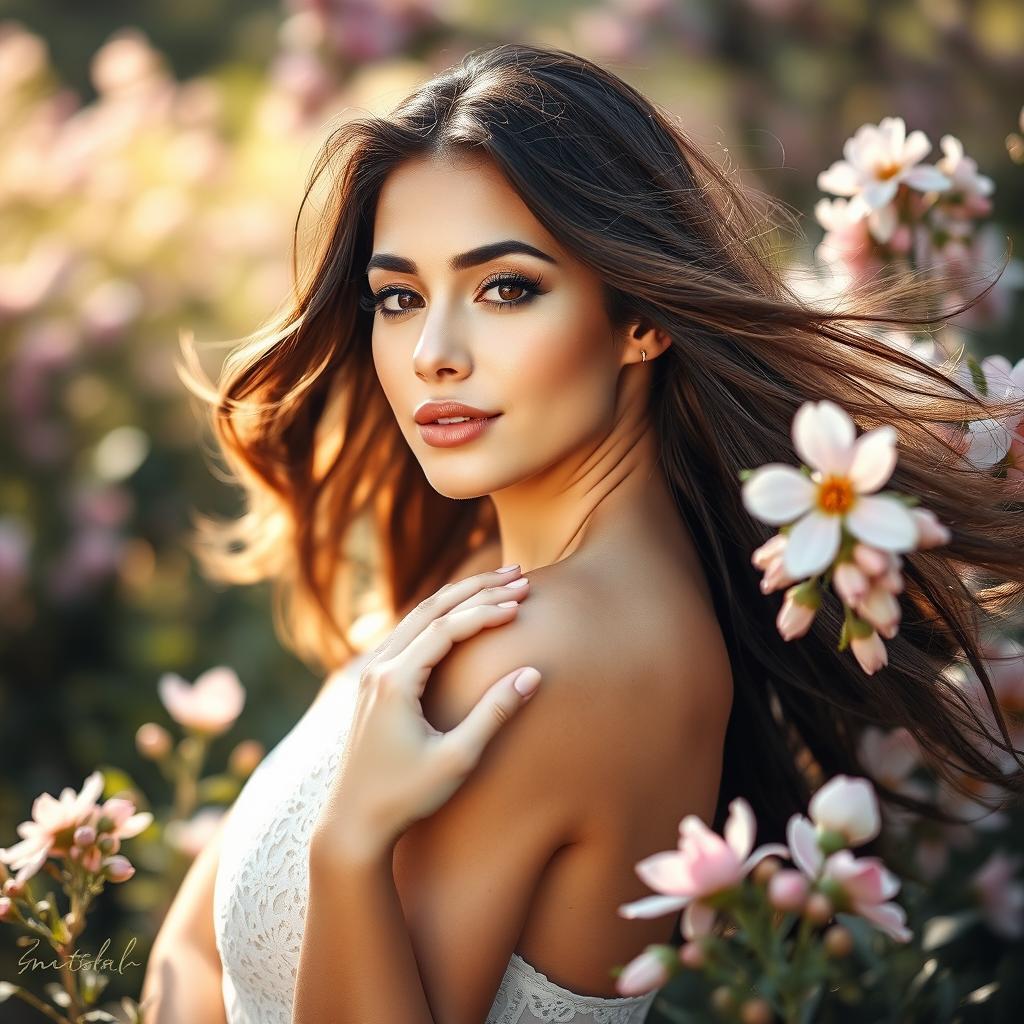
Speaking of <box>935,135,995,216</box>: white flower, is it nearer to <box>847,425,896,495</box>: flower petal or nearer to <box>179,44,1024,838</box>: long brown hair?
<box>179,44,1024,838</box>: long brown hair

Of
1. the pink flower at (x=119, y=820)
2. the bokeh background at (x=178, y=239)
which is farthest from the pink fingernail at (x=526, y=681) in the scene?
the bokeh background at (x=178, y=239)

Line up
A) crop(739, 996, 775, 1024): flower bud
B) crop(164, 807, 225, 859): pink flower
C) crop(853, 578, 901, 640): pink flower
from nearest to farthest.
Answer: crop(739, 996, 775, 1024): flower bud → crop(853, 578, 901, 640): pink flower → crop(164, 807, 225, 859): pink flower

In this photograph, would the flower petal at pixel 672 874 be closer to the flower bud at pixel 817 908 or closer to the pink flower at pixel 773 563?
the flower bud at pixel 817 908

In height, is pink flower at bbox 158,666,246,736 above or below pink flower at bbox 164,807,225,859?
above

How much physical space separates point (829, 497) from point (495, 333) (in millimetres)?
650

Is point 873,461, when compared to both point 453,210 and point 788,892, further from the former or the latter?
point 453,210

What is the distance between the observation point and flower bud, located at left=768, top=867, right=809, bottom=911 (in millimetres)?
1096

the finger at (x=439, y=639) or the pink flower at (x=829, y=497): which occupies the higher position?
the pink flower at (x=829, y=497)

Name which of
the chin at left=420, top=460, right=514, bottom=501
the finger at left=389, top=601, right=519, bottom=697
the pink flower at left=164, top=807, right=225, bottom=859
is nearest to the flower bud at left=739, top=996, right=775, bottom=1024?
the finger at left=389, top=601, right=519, bottom=697

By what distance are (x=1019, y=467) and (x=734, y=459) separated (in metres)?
0.41

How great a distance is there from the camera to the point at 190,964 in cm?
208

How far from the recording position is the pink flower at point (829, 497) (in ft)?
3.79

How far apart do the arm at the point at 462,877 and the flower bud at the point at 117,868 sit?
0.91 ft

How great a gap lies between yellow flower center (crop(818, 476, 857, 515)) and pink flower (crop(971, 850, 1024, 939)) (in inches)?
55.6
